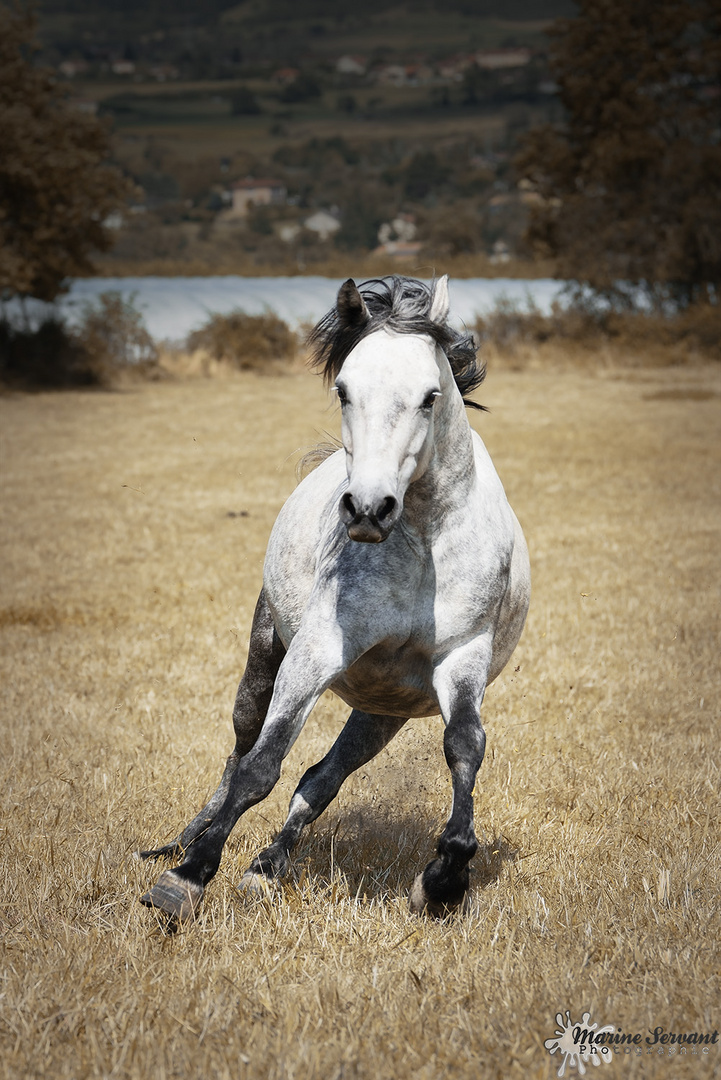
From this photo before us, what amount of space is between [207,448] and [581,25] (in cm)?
2014

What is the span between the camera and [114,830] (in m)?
3.83

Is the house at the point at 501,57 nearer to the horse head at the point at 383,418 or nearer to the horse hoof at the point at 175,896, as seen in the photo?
the horse head at the point at 383,418

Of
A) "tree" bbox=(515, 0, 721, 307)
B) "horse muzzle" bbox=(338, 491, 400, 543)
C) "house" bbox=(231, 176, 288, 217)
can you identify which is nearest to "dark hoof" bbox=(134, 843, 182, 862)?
"horse muzzle" bbox=(338, 491, 400, 543)

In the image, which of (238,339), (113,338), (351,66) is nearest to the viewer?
(113,338)

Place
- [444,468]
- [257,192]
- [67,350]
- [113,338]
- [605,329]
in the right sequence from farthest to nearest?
[257,192] < [605,329] < [113,338] < [67,350] < [444,468]

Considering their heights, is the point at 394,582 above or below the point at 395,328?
below

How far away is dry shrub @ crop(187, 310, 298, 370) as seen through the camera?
25.2m

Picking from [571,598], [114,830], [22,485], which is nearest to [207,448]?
[22,485]

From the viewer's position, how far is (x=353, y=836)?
157 inches

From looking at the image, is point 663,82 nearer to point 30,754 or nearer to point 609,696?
point 609,696

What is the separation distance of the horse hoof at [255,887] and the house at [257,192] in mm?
81828

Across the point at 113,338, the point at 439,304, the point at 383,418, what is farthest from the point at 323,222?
the point at 383,418

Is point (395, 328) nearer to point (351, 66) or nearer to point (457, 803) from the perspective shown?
point (457, 803)

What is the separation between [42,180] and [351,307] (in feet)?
63.5
